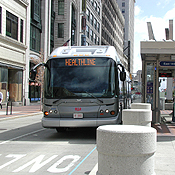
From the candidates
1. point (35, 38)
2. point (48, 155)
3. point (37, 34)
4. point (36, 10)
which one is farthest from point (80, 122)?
point (36, 10)

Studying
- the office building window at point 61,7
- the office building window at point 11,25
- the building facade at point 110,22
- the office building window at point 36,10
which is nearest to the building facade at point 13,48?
the office building window at point 11,25

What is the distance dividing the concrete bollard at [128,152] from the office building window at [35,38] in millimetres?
34371

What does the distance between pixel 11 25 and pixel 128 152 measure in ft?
98.1

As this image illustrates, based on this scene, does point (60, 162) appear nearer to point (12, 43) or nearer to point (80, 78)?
point (80, 78)

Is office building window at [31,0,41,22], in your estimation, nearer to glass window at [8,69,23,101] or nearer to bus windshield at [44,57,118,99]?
glass window at [8,69,23,101]

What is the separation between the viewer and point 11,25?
31.1 meters

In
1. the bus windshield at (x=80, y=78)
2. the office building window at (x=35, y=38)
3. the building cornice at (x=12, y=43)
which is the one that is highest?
the office building window at (x=35, y=38)

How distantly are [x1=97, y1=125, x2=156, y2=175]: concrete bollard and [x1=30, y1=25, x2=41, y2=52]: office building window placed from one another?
34.4m

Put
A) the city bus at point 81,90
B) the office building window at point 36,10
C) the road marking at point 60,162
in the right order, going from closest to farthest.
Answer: the road marking at point 60,162
the city bus at point 81,90
the office building window at point 36,10

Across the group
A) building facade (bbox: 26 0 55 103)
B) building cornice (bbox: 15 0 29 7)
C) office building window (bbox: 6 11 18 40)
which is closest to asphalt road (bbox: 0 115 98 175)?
office building window (bbox: 6 11 18 40)

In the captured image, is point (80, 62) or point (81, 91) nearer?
point (81, 91)

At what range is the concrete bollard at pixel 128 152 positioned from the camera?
3549mm

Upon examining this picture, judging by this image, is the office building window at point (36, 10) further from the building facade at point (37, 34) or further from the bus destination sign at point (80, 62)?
A: the bus destination sign at point (80, 62)

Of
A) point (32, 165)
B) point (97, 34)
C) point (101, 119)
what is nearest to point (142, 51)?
point (101, 119)
